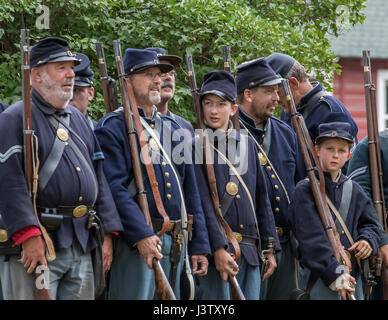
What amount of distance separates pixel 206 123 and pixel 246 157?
39cm

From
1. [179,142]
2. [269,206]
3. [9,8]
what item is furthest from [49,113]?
[9,8]

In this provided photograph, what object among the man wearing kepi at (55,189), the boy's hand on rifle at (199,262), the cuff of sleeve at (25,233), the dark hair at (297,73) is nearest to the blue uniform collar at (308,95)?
the dark hair at (297,73)

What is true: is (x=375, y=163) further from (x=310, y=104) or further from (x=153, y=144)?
(x=153, y=144)

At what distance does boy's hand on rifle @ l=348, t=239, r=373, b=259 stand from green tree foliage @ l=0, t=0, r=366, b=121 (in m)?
2.46

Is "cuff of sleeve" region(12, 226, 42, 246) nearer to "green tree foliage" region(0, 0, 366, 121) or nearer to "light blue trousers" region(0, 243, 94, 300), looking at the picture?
"light blue trousers" region(0, 243, 94, 300)

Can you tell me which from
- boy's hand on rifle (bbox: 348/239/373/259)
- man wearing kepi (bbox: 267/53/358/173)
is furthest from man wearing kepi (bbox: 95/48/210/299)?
man wearing kepi (bbox: 267/53/358/173)

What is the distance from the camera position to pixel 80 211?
5.27m

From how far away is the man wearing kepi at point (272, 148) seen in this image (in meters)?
6.66

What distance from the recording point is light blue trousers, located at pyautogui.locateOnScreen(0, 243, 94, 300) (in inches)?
198

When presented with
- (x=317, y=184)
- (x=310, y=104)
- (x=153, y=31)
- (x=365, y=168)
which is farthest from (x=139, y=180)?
(x=153, y=31)

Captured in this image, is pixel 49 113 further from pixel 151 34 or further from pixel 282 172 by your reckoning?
pixel 151 34

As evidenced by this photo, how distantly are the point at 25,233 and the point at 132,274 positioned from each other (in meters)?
0.93

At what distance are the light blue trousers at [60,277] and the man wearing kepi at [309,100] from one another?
2.60m

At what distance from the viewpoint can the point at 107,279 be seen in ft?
18.8
